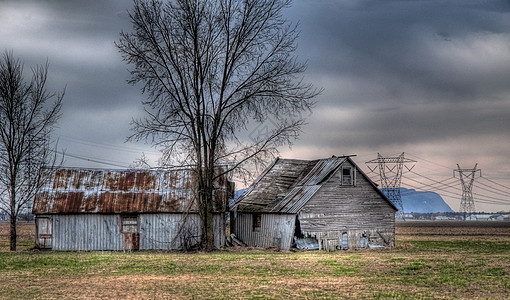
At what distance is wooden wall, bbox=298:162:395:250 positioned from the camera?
3800 cm

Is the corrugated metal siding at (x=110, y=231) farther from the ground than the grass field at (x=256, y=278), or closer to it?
farther from the ground

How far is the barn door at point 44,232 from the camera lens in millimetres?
37219

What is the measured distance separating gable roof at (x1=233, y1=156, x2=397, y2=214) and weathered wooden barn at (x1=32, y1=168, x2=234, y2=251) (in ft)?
10.5

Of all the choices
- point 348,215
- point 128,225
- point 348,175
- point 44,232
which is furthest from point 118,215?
point 348,175

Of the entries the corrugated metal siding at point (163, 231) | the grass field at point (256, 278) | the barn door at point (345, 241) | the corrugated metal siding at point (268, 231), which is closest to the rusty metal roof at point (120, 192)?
the corrugated metal siding at point (163, 231)

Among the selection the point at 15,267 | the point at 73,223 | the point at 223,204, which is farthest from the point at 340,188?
the point at 15,267

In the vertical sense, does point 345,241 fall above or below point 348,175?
below

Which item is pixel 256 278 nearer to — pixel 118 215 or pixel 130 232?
pixel 130 232

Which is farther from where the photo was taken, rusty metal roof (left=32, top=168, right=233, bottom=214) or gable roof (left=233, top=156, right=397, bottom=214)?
gable roof (left=233, top=156, right=397, bottom=214)

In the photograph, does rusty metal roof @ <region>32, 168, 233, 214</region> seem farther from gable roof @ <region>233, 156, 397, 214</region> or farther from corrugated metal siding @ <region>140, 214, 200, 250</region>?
gable roof @ <region>233, 156, 397, 214</region>

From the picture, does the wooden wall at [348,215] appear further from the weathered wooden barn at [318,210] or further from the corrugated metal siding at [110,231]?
the corrugated metal siding at [110,231]

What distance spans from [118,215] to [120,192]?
1694 millimetres

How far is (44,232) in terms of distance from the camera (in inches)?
1474

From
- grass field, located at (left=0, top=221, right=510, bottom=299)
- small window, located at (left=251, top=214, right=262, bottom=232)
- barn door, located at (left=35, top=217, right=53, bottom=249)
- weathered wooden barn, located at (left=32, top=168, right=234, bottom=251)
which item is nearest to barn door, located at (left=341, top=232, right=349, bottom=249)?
small window, located at (left=251, top=214, right=262, bottom=232)
